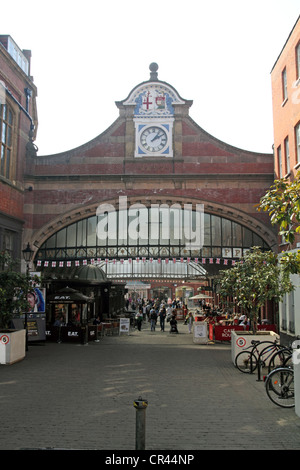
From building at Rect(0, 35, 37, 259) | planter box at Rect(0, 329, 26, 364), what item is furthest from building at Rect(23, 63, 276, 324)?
planter box at Rect(0, 329, 26, 364)

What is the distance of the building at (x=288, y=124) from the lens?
19.1 metres

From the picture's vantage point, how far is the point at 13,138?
23.1 meters

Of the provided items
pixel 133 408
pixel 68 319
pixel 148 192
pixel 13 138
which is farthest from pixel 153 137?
pixel 133 408

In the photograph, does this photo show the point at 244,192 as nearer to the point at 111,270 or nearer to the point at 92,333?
the point at 92,333

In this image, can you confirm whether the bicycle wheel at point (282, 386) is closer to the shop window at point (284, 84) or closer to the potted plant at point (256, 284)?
the potted plant at point (256, 284)

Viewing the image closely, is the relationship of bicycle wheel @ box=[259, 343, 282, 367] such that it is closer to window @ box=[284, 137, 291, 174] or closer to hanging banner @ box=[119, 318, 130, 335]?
window @ box=[284, 137, 291, 174]

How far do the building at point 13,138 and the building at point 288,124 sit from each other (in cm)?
1362

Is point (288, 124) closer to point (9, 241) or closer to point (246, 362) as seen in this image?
point (246, 362)

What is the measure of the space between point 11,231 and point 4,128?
5399 mm

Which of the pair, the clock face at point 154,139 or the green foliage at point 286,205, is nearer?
the green foliage at point 286,205

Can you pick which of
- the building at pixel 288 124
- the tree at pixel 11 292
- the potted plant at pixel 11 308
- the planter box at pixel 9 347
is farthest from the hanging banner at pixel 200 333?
the planter box at pixel 9 347

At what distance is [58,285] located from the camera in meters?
28.1

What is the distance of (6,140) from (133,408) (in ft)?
58.5

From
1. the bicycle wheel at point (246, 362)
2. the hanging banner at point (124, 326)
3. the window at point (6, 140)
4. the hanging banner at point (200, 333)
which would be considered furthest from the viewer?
the hanging banner at point (124, 326)
